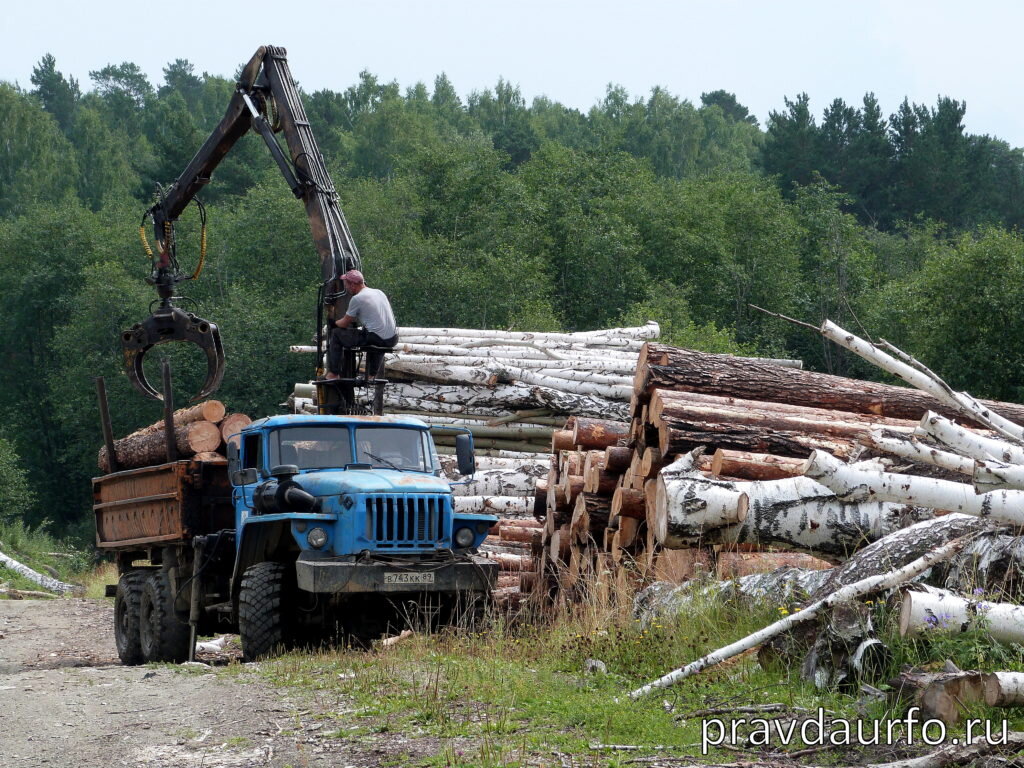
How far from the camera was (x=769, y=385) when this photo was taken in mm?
12711

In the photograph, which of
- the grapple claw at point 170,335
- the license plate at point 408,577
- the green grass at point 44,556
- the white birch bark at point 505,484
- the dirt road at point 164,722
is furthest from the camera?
the green grass at point 44,556

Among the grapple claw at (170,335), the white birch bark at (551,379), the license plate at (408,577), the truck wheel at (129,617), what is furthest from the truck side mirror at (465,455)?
the white birch bark at (551,379)

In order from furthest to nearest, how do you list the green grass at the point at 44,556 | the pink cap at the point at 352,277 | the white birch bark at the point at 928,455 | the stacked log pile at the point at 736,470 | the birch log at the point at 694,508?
the green grass at the point at 44,556 < the pink cap at the point at 352,277 < the birch log at the point at 694,508 < the stacked log pile at the point at 736,470 < the white birch bark at the point at 928,455

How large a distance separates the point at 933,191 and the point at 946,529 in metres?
60.1

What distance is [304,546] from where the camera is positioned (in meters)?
11.1

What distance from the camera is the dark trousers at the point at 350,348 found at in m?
13.2

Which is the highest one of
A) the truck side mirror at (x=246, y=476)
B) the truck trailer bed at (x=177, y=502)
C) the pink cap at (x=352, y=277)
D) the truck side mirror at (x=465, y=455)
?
the pink cap at (x=352, y=277)

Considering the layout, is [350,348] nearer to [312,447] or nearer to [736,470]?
[312,447]

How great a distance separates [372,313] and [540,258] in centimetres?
3376

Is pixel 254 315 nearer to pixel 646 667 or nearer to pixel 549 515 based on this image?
pixel 549 515

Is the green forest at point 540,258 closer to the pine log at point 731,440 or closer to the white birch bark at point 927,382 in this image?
the pine log at point 731,440

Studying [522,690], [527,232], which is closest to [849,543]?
[522,690]

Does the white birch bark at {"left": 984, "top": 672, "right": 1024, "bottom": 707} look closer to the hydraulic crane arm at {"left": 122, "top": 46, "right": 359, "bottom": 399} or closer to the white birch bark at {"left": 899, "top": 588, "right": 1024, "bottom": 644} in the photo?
the white birch bark at {"left": 899, "top": 588, "right": 1024, "bottom": 644}

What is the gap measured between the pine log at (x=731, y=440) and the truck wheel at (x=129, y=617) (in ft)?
20.0
